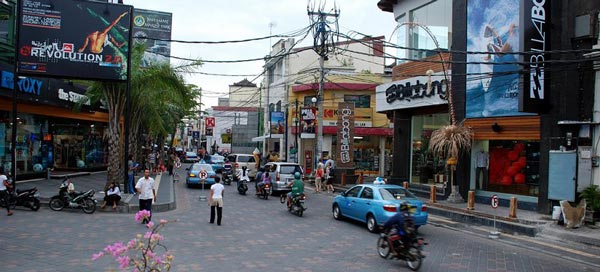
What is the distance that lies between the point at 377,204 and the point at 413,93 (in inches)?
410

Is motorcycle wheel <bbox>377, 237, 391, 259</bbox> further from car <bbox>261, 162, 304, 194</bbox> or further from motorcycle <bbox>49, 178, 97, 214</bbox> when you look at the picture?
car <bbox>261, 162, 304, 194</bbox>

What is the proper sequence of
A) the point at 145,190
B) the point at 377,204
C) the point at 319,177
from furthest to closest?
the point at 319,177 < the point at 145,190 < the point at 377,204

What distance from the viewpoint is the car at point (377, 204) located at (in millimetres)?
13703

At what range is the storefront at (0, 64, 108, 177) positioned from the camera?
22141 millimetres

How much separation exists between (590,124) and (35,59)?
734 inches

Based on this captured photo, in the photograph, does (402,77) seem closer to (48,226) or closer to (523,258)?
(523,258)

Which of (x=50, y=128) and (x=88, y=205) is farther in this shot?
(x=50, y=128)

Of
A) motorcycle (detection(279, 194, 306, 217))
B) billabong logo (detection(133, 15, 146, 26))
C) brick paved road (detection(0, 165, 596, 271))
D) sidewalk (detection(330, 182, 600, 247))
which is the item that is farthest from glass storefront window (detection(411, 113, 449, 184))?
billabong logo (detection(133, 15, 146, 26))

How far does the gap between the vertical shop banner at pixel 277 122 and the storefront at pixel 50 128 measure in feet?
42.6

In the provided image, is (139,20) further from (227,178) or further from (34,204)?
(34,204)

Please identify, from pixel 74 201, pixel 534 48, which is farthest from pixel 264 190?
pixel 534 48

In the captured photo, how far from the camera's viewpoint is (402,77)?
24.5 metres

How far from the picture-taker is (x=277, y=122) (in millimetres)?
44594

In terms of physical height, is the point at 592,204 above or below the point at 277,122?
below
